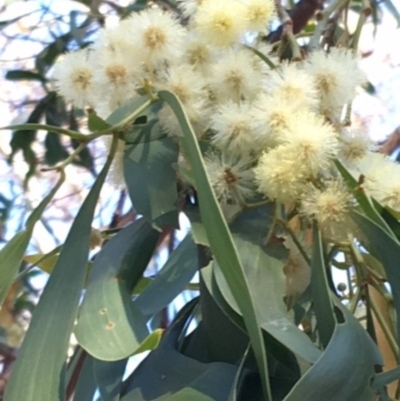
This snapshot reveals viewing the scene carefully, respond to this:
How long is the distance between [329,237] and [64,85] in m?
0.22

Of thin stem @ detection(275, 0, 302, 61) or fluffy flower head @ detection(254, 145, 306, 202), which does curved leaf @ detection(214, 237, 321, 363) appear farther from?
thin stem @ detection(275, 0, 302, 61)

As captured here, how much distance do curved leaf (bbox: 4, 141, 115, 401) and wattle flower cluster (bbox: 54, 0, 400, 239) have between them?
0.05 m

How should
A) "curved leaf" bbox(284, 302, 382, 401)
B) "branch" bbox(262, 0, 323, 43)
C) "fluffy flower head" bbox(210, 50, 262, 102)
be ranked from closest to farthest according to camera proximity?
"curved leaf" bbox(284, 302, 382, 401) → "fluffy flower head" bbox(210, 50, 262, 102) → "branch" bbox(262, 0, 323, 43)

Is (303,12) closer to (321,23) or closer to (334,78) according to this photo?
(321,23)

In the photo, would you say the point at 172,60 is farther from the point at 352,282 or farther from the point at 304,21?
the point at 304,21

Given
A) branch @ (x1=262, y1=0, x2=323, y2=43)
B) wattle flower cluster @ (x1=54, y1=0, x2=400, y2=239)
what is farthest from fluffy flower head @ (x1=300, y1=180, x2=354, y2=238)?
branch @ (x1=262, y1=0, x2=323, y2=43)

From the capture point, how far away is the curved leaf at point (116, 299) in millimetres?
403

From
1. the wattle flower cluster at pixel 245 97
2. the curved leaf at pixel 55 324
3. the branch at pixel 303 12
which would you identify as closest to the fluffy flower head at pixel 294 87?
the wattle flower cluster at pixel 245 97

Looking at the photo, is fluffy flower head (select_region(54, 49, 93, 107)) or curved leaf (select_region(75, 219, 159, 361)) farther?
fluffy flower head (select_region(54, 49, 93, 107))

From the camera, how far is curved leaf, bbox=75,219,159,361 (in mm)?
403

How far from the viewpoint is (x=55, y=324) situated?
439 millimetres

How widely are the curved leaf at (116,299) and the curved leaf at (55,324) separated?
12mm

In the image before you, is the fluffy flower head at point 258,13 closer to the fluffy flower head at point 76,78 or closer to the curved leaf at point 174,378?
the fluffy flower head at point 76,78

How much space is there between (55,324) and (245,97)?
194 mm
